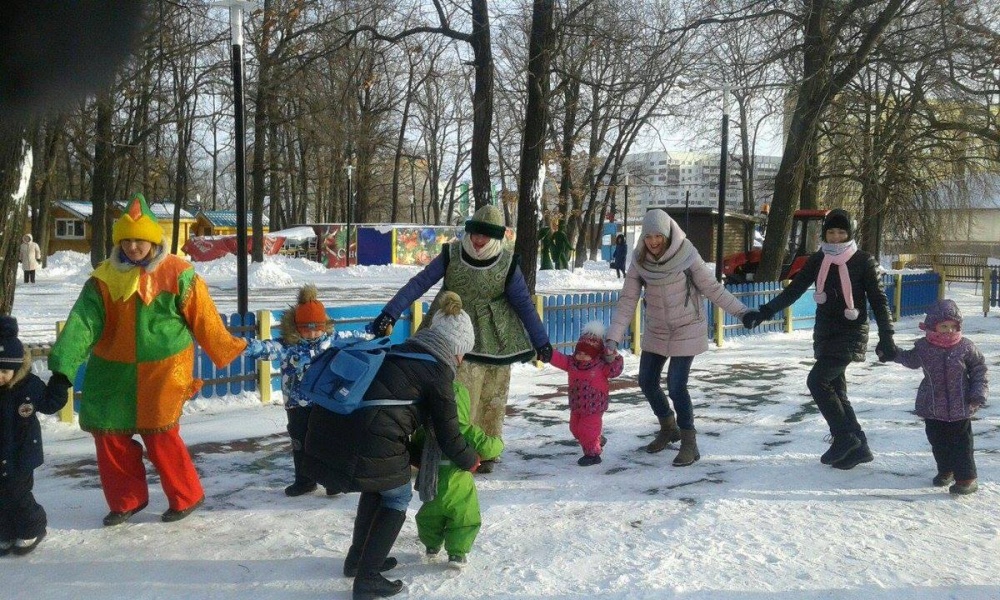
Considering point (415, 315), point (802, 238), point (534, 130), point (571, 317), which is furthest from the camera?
point (802, 238)

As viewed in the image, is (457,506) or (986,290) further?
(986,290)

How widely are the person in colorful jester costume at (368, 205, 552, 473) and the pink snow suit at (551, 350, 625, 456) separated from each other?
45 cm

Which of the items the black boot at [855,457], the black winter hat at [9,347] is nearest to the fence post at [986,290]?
the black boot at [855,457]

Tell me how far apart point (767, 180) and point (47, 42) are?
2996 cm

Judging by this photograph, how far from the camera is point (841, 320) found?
5711mm

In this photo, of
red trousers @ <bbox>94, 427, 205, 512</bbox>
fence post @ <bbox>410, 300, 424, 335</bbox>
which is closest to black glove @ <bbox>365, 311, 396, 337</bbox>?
red trousers @ <bbox>94, 427, 205, 512</bbox>

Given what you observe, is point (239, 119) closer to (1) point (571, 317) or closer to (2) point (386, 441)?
(1) point (571, 317)

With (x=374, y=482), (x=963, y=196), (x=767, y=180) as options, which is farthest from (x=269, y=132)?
(x=374, y=482)

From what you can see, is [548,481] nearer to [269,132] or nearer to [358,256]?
→ [269,132]

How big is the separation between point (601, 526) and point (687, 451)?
1.52m

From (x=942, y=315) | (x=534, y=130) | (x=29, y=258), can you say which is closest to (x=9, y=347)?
(x=942, y=315)

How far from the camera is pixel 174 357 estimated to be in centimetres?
471

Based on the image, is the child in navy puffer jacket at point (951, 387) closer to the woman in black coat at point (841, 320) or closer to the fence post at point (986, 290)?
the woman in black coat at point (841, 320)

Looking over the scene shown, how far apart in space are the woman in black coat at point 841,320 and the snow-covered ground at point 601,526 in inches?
10.9
